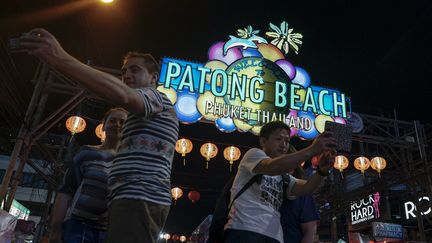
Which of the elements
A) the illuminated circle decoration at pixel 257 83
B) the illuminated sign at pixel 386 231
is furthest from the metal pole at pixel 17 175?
the illuminated sign at pixel 386 231

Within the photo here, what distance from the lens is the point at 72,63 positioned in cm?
150

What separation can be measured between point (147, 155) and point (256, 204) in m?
Answer: 1.01

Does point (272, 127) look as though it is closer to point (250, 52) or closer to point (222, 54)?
point (222, 54)

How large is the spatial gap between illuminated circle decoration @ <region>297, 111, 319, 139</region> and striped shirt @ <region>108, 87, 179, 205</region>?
7841 millimetres

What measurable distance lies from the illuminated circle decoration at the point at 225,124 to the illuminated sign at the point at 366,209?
8.95 meters

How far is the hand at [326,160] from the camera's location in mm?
2281

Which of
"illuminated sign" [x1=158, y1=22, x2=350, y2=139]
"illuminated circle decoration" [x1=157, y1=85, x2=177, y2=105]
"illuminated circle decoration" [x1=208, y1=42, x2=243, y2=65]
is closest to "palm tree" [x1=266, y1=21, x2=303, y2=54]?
"illuminated sign" [x1=158, y1=22, x2=350, y2=139]

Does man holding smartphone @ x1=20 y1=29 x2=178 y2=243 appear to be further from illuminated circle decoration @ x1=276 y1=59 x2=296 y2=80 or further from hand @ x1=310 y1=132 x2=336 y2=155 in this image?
illuminated circle decoration @ x1=276 y1=59 x2=296 y2=80

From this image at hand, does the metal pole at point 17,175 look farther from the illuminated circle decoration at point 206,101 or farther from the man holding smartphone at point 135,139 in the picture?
the man holding smartphone at point 135,139

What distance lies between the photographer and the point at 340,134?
2234mm

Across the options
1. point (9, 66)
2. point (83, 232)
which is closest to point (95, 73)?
point (83, 232)

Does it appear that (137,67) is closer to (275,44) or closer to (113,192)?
(113,192)

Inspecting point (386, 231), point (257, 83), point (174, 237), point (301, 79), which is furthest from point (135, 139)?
point (174, 237)

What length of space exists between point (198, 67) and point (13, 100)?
18.5 ft
